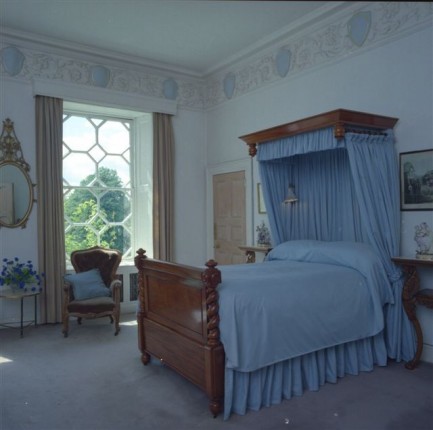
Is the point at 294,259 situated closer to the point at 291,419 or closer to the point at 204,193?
the point at 291,419

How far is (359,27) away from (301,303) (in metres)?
2.92

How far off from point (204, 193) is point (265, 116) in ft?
5.39

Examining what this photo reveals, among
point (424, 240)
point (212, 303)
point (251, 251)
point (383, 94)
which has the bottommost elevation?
point (212, 303)

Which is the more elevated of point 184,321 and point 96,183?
point 96,183

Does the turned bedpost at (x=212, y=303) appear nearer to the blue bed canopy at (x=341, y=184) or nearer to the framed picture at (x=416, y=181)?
the blue bed canopy at (x=341, y=184)

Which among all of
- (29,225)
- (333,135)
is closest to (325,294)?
(333,135)

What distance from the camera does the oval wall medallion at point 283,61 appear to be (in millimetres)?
5023

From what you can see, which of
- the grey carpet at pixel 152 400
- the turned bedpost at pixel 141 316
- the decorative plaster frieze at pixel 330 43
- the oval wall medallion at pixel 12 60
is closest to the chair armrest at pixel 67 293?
the grey carpet at pixel 152 400

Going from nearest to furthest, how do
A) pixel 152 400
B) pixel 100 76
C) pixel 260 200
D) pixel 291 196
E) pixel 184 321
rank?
1. pixel 152 400
2. pixel 184 321
3. pixel 291 196
4. pixel 260 200
5. pixel 100 76

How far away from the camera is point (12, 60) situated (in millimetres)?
4906

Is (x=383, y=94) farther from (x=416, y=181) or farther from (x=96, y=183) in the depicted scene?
(x=96, y=183)

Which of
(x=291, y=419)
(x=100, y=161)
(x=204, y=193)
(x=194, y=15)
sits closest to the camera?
(x=291, y=419)

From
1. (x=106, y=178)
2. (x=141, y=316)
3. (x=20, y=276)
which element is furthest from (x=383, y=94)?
(x=20, y=276)

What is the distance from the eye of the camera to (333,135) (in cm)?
358
